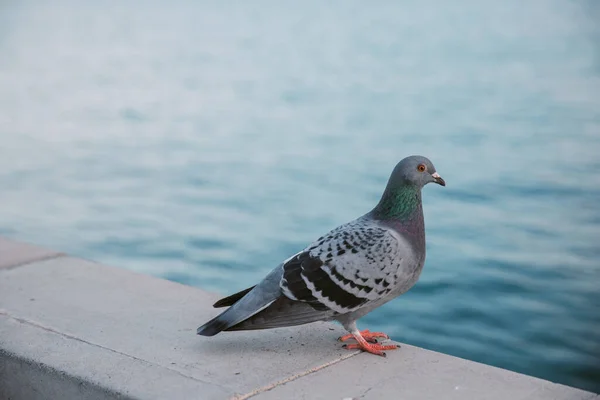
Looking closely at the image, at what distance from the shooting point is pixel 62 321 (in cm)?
324

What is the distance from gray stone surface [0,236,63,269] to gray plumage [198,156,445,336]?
143 centimetres

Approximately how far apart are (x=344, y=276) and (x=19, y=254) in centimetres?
190

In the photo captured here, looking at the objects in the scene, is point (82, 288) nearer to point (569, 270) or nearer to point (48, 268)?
point (48, 268)

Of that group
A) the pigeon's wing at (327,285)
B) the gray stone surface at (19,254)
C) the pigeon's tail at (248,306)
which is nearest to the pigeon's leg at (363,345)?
the pigeon's wing at (327,285)

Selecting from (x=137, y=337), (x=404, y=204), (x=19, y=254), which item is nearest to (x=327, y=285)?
(x=404, y=204)

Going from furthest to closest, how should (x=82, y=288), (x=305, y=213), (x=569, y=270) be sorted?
(x=305, y=213), (x=569, y=270), (x=82, y=288)

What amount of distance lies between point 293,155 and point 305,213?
179 centimetres

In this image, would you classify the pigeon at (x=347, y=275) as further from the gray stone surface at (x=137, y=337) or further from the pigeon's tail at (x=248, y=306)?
the gray stone surface at (x=137, y=337)

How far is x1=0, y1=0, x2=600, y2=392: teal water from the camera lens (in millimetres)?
6754

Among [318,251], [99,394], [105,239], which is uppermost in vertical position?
[318,251]

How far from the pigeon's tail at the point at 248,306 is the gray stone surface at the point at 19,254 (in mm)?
1411

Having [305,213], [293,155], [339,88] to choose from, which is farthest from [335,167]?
[339,88]

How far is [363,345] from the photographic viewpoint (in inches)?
117

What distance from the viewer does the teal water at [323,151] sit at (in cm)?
675
